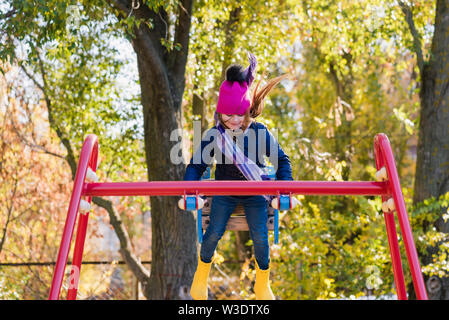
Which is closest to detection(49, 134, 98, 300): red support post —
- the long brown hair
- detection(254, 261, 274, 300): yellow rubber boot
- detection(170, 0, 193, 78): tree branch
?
the long brown hair

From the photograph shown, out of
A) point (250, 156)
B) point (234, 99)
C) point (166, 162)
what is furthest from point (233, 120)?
point (166, 162)

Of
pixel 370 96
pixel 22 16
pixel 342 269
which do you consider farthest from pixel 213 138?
pixel 370 96

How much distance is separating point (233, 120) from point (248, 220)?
58 centimetres

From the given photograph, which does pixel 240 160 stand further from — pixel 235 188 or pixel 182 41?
pixel 182 41

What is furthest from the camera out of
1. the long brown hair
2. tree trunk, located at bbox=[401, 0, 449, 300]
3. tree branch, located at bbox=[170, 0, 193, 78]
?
tree trunk, located at bbox=[401, 0, 449, 300]

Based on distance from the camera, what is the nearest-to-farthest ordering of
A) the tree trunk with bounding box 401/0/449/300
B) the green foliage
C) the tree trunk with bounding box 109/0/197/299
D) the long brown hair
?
the long brown hair, the tree trunk with bounding box 109/0/197/299, the green foliage, the tree trunk with bounding box 401/0/449/300

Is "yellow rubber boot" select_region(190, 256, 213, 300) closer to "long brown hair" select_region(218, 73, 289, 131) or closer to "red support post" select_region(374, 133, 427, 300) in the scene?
"long brown hair" select_region(218, 73, 289, 131)

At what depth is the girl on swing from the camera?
3287mm

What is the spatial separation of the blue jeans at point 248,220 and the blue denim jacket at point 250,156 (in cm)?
15

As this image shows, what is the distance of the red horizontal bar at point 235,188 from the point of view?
288cm

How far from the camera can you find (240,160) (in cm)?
325

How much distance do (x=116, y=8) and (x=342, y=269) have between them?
483 cm

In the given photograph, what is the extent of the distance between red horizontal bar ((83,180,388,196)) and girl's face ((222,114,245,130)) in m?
0.56

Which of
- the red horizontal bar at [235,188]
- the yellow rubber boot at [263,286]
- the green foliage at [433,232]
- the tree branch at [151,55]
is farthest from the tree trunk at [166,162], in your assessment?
the red horizontal bar at [235,188]
